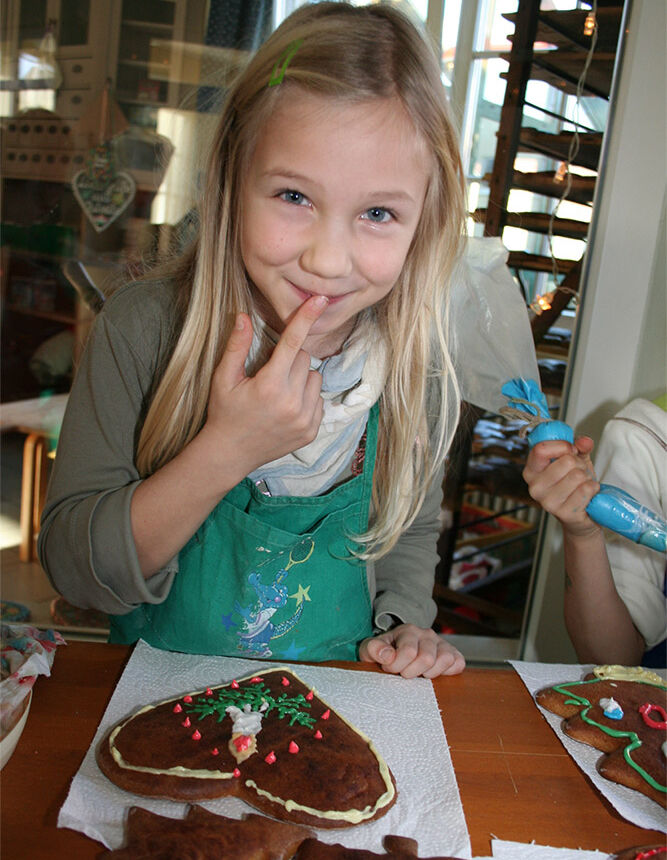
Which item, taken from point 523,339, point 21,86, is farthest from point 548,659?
point 21,86

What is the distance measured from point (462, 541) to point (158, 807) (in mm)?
1624

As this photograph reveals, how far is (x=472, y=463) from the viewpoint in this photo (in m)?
1.93

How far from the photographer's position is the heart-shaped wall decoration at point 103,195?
2049 millimetres

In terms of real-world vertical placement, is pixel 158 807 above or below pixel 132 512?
below

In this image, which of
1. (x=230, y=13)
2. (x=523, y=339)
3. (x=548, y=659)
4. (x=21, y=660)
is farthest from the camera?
(x=230, y=13)

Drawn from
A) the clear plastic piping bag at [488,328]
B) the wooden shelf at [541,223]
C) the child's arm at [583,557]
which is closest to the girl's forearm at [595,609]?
the child's arm at [583,557]

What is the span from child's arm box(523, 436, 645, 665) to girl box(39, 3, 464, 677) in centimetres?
15

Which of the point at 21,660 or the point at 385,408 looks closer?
the point at 21,660

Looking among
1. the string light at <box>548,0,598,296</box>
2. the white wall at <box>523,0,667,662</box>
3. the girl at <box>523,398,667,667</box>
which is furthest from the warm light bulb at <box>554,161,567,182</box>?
the girl at <box>523,398,667,667</box>

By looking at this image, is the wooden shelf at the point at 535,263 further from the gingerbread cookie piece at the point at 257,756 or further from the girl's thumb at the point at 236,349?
the gingerbread cookie piece at the point at 257,756

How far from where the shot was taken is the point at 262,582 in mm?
871

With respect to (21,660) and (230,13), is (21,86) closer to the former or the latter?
(230,13)

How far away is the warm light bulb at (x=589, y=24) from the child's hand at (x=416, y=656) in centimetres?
128

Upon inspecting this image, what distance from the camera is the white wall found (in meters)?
1.39
